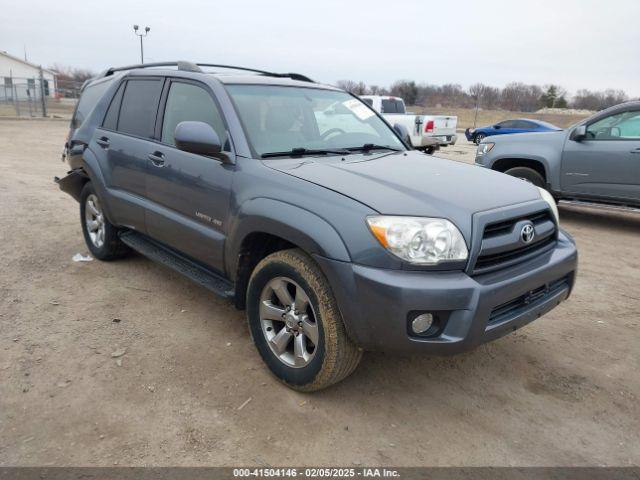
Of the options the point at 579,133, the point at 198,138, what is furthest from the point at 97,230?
the point at 579,133

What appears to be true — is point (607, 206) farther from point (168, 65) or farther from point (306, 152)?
point (168, 65)

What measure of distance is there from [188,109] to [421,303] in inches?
92.5

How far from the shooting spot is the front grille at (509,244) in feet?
8.35

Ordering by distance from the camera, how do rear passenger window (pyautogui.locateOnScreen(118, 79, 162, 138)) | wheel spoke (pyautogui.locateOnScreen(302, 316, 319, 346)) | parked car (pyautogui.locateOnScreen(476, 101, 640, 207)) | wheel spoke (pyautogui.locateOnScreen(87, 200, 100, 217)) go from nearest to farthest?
wheel spoke (pyautogui.locateOnScreen(302, 316, 319, 346))
rear passenger window (pyautogui.locateOnScreen(118, 79, 162, 138))
wheel spoke (pyautogui.locateOnScreen(87, 200, 100, 217))
parked car (pyautogui.locateOnScreen(476, 101, 640, 207))

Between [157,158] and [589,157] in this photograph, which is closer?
[157,158]

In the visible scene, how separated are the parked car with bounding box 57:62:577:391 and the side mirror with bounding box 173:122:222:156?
0.01 m

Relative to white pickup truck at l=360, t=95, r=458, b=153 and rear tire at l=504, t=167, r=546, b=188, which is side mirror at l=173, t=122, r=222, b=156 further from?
white pickup truck at l=360, t=95, r=458, b=153

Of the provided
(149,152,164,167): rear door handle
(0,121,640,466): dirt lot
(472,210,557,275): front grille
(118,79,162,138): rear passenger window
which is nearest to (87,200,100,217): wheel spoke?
(0,121,640,466): dirt lot

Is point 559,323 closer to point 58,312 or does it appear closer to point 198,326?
point 198,326

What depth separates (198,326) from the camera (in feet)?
12.2

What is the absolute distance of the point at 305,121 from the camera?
3.65 metres

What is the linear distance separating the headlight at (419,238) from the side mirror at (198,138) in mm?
1193

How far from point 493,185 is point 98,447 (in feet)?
8.44

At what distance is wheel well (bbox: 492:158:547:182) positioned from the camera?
7.56m
